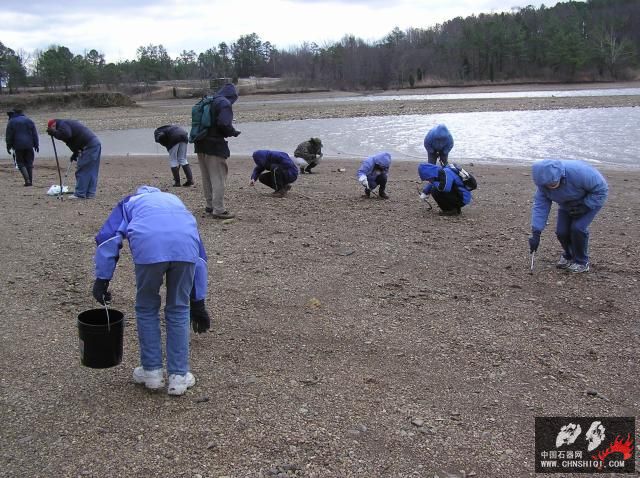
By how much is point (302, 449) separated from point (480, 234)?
5.55m

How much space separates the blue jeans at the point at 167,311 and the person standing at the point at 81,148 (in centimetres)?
790

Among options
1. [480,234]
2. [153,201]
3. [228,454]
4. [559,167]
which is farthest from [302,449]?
[480,234]

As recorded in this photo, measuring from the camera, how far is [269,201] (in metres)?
11.1

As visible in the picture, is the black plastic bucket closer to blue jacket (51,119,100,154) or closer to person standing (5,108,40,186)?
blue jacket (51,119,100,154)

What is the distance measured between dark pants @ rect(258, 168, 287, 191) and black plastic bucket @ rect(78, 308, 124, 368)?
733 cm

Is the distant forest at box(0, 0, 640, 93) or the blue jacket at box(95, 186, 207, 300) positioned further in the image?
the distant forest at box(0, 0, 640, 93)

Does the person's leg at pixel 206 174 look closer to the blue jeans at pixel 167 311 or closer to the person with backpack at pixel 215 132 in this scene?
the person with backpack at pixel 215 132

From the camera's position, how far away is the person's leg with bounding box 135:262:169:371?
3.94m

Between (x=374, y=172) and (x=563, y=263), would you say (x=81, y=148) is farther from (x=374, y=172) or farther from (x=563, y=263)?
(x=563, y=263)

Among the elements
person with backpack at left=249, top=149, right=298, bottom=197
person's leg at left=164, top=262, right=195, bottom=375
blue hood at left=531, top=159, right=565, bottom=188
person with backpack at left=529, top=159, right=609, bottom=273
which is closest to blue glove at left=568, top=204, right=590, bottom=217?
person with backpack at left=529, top=159, right=609, bottom=273

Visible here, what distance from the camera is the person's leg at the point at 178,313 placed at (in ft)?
13.1

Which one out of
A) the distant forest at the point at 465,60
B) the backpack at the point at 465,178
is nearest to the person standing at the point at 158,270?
the backpack at the point at 465,178

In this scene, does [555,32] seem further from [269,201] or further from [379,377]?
[379,377]

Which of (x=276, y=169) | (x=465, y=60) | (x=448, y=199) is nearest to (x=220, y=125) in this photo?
(x=276, y=169)
